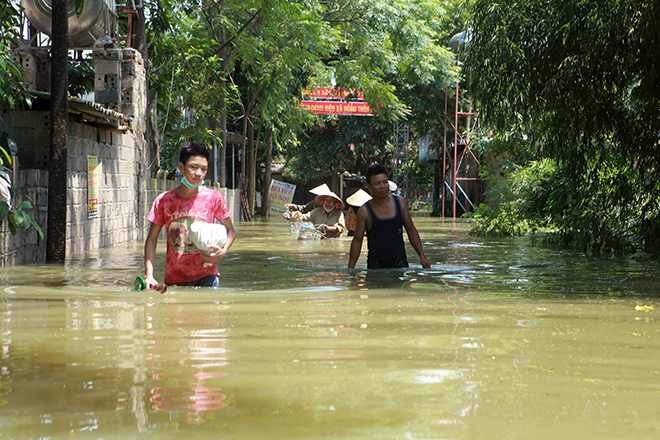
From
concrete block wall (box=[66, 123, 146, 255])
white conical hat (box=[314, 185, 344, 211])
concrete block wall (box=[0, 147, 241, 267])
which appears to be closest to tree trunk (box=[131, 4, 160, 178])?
concrete block wall (box=[0, 147, 241, 267])

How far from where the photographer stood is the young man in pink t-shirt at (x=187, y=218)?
5.56 metres

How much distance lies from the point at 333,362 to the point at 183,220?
96.9 inches

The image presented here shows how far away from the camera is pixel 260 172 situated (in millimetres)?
39906

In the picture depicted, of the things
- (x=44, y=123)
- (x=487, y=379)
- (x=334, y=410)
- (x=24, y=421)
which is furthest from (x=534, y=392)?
(x=44, y=123)

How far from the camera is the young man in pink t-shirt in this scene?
556 centimetres

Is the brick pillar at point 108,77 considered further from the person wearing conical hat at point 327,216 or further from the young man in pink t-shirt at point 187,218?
the young man in pink t-shirt at point 187,218

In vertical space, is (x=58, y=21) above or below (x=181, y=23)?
below

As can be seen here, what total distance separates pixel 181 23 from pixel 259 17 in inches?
89.2

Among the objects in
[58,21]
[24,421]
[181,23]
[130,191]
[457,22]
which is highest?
[457,22]

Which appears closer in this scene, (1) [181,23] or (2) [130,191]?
(2) [130,191]

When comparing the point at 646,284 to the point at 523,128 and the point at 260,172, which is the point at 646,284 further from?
the point at 260,172

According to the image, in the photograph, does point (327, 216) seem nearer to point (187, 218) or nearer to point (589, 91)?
point (589, 91)

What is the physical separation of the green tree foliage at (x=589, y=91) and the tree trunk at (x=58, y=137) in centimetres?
623

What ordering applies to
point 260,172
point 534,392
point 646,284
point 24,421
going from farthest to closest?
1. point 260,172
2. point 646,284
3. point 534,392
4. point 24,421
